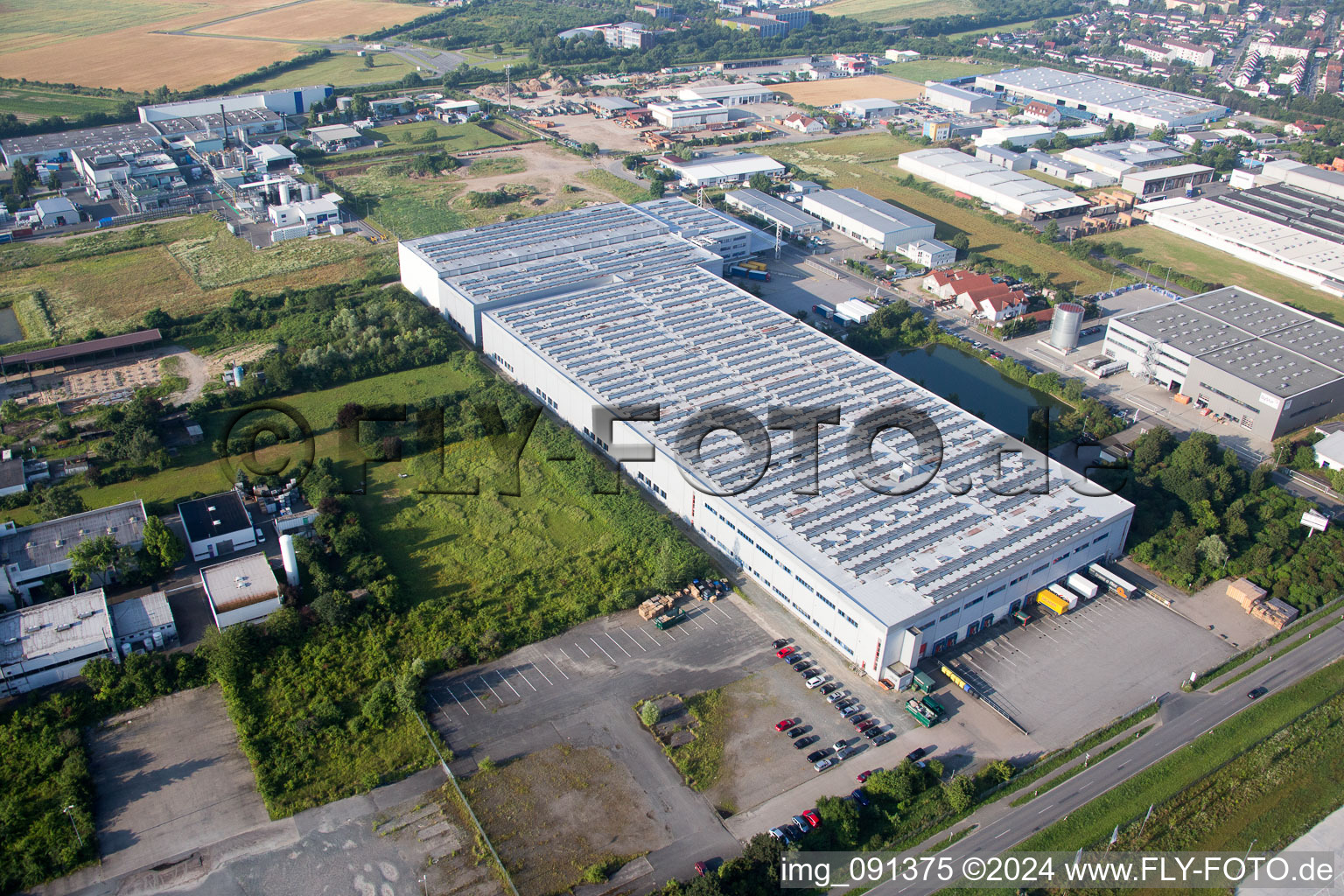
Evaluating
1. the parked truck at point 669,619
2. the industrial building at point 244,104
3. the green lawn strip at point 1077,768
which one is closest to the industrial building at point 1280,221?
the green lawn strip at point 1077,768

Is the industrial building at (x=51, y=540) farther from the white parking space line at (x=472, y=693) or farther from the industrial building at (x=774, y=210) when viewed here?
the industrial building at (x=774, y=210)

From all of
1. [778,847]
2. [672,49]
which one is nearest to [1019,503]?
[778,847]

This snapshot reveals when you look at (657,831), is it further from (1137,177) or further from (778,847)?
(1137,177)

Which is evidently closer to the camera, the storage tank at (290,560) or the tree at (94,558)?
the tree at (94,558)

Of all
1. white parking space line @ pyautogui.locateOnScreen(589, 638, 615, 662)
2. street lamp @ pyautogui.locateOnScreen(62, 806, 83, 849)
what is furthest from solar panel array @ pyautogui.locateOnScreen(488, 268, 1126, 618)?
street lamp @ pyautogui.locateOnScreen(62, 806, 83, 849)

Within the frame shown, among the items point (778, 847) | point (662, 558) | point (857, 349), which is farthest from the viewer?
point (857, 349)

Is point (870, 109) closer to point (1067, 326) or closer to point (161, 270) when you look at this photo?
point (1067, 326)
